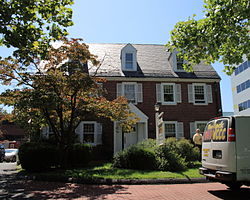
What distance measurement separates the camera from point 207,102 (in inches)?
696

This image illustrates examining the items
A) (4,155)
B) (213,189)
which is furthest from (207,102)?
(4,155)

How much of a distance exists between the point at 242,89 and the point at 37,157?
46.7 metres

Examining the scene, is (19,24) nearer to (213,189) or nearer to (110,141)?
(213,189)

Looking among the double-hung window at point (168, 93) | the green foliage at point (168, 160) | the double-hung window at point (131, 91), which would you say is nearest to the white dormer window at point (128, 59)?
the double-hung window at point (131, 91)

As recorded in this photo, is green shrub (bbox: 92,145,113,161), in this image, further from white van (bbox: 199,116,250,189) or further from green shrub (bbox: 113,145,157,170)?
white van (bbox: 199,116,250,189)

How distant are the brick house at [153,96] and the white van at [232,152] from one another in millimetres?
10085

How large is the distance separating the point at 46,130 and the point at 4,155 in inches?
293

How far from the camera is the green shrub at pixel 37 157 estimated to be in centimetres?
1038

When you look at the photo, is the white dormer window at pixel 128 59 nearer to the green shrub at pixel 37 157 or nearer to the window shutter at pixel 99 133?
the window shutter at pixel 99 133

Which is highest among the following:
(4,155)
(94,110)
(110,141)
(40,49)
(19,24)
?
(19,24)

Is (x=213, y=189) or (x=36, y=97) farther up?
(x=36, y=97)

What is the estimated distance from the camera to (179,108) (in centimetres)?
1741

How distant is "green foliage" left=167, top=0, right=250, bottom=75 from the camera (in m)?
7.69

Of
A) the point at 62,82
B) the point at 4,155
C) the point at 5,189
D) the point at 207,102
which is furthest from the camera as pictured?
the point at 4,155
